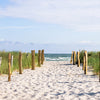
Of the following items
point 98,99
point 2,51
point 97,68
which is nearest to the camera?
point 98,99

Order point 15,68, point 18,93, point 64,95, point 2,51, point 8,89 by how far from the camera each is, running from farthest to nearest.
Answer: point 2,51, point 15,68, point 8,89, point 18,93, point 64,95

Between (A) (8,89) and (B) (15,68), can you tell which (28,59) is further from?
(A) (8,89)

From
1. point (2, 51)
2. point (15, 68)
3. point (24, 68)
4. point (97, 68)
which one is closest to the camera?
point (97, 68)

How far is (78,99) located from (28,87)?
8.42ft

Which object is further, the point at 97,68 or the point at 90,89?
the point at 97,68

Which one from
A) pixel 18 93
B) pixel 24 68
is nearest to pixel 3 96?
pixel 18 93

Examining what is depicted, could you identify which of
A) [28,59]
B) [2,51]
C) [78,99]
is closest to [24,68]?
[28,59]

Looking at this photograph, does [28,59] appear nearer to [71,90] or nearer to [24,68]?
[24,68]

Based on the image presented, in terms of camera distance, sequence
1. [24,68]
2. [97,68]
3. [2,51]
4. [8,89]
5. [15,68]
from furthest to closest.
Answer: [2,51]
[24,68]
[15,68]
[97,68]
[8,89]

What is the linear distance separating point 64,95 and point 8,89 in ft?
7.85

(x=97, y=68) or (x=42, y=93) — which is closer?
(x=42, y=93)

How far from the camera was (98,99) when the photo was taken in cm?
605

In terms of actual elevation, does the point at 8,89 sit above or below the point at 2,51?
below

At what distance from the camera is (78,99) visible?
6.07 m
